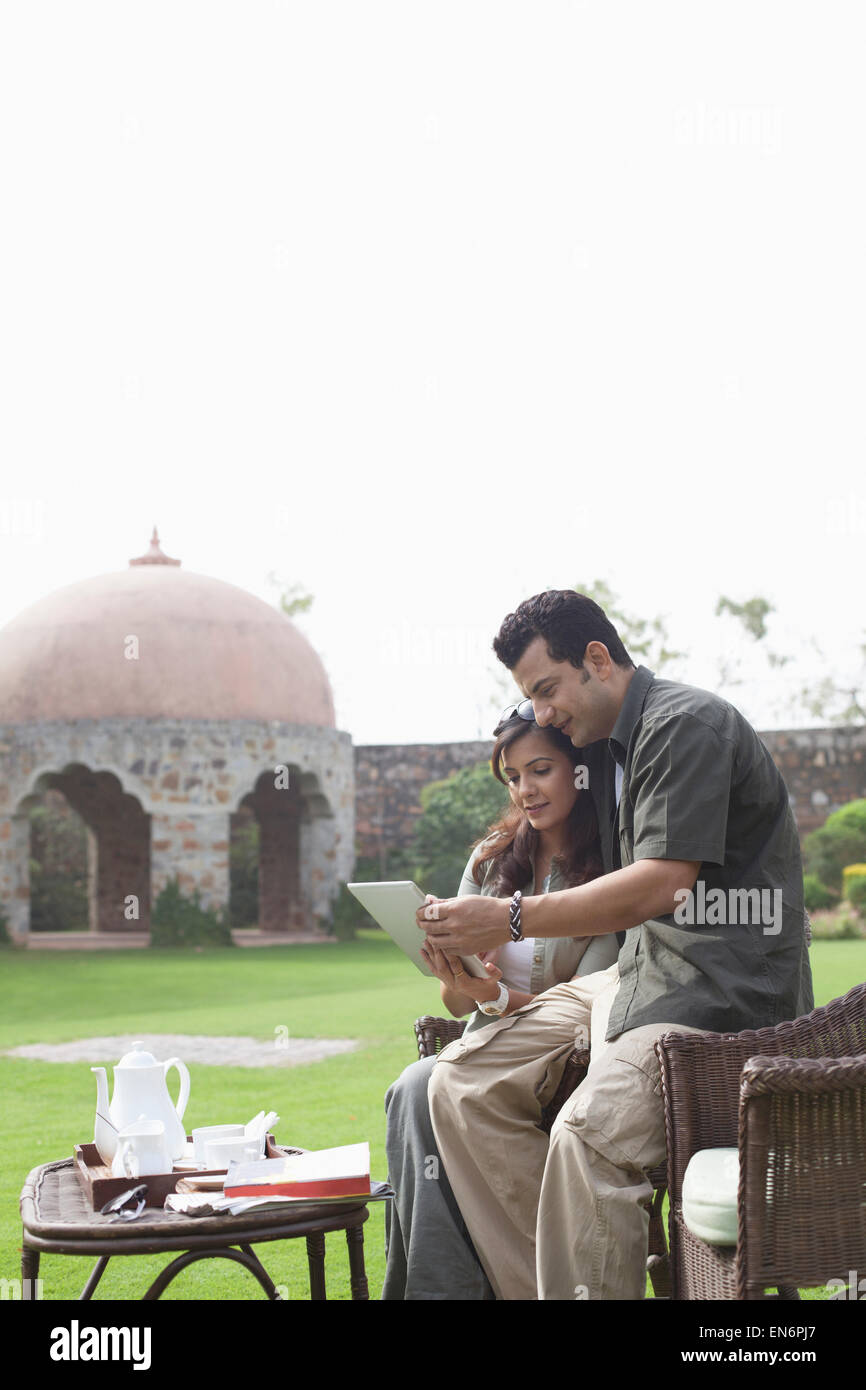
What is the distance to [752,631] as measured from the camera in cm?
3008

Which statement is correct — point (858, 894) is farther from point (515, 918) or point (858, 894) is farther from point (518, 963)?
point (515, 918)

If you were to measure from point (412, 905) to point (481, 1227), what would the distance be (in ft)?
A: 2.40

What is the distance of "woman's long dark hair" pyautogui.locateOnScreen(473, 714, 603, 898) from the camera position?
3539mm

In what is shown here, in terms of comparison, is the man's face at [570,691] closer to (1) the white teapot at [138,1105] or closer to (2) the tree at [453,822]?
(1) the white teapot at [138,1105]

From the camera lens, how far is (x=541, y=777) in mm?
3561

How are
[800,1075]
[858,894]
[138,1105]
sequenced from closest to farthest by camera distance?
[800,1075] → [138,1105] → [858,894]

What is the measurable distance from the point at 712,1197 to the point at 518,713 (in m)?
1.44

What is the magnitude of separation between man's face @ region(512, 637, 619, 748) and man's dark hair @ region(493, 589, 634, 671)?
0.06 ft

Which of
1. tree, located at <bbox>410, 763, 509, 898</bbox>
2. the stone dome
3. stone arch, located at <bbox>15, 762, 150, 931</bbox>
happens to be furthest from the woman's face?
stone arch, located at <bbox>15, 762, 150, 931</bbox>

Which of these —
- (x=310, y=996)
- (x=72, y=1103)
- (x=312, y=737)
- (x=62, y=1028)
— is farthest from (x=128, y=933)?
(x=72, y=1103)

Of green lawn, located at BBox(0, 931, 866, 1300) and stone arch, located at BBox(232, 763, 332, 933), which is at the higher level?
stone arch, located at BBox(232, 763, 332, 933)

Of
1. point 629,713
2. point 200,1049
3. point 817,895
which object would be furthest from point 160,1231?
point 817,895

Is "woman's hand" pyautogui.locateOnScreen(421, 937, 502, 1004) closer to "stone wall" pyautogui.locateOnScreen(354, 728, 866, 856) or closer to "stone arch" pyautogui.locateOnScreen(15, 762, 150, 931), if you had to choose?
"stone arch" pyautogui.locateOnScreen(15, 762, 150, 931)
